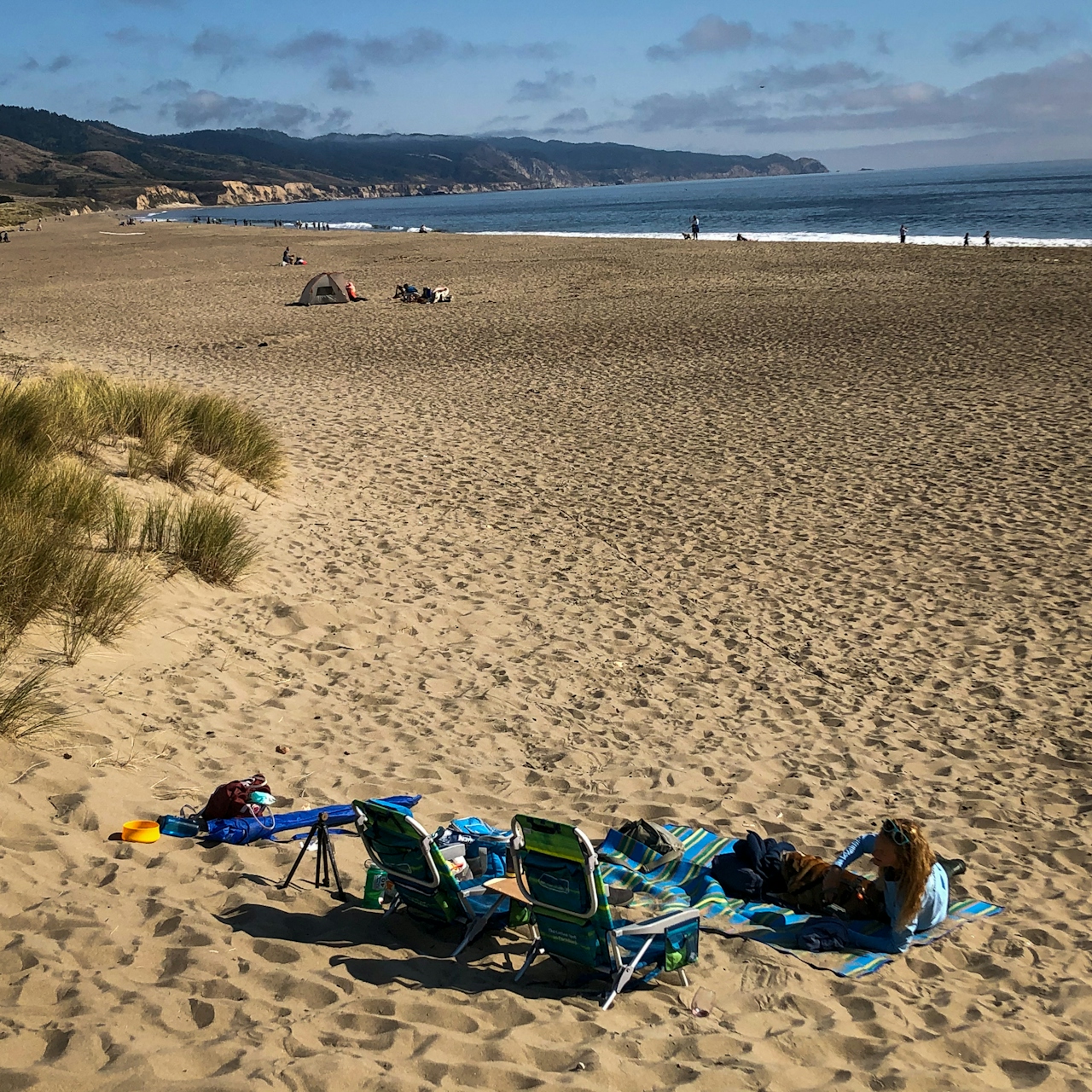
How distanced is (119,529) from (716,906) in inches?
201

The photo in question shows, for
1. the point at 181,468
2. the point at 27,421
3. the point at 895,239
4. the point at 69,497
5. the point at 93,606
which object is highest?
the point at 895,239

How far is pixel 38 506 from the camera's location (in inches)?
289

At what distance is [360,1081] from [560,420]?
36.9 ft

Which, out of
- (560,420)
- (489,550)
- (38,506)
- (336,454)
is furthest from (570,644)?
(560,420)

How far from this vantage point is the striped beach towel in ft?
13.5

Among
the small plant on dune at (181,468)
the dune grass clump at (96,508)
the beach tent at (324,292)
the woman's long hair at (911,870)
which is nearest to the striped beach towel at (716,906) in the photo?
the woman's long hair at (911,870)

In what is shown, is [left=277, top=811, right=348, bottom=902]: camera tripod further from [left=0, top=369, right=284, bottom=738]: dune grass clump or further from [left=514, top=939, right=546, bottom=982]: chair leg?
[left=0, top=369, right=284, bottom=738]: dune grass clump

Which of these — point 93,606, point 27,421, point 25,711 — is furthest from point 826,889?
point 27,421

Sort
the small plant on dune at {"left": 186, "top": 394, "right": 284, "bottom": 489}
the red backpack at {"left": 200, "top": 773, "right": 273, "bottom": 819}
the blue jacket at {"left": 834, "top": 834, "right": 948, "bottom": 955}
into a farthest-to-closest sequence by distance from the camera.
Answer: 1. the small plant on dune at {"left": 186, "top": 394, "right": 284, "bottom": 489}
2. the red backpack at {"left": 200, "top": 773, "right": 273, "bottom": 819}
3. the blue jacket at {"left": 834, "top": 834, "right": 948, "bottom": 955}

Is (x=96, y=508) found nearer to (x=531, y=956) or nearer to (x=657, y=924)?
(x=531, y=956)

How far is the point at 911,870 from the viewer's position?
13.6 feet

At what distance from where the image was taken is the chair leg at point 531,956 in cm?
389

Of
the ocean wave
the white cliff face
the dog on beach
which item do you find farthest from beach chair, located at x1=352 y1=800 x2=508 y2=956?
the white cliff face

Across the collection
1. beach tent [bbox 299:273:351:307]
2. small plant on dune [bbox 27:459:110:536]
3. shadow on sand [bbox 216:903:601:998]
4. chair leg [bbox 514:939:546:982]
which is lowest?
shadow on sand [bbox 216:903:601:998]
